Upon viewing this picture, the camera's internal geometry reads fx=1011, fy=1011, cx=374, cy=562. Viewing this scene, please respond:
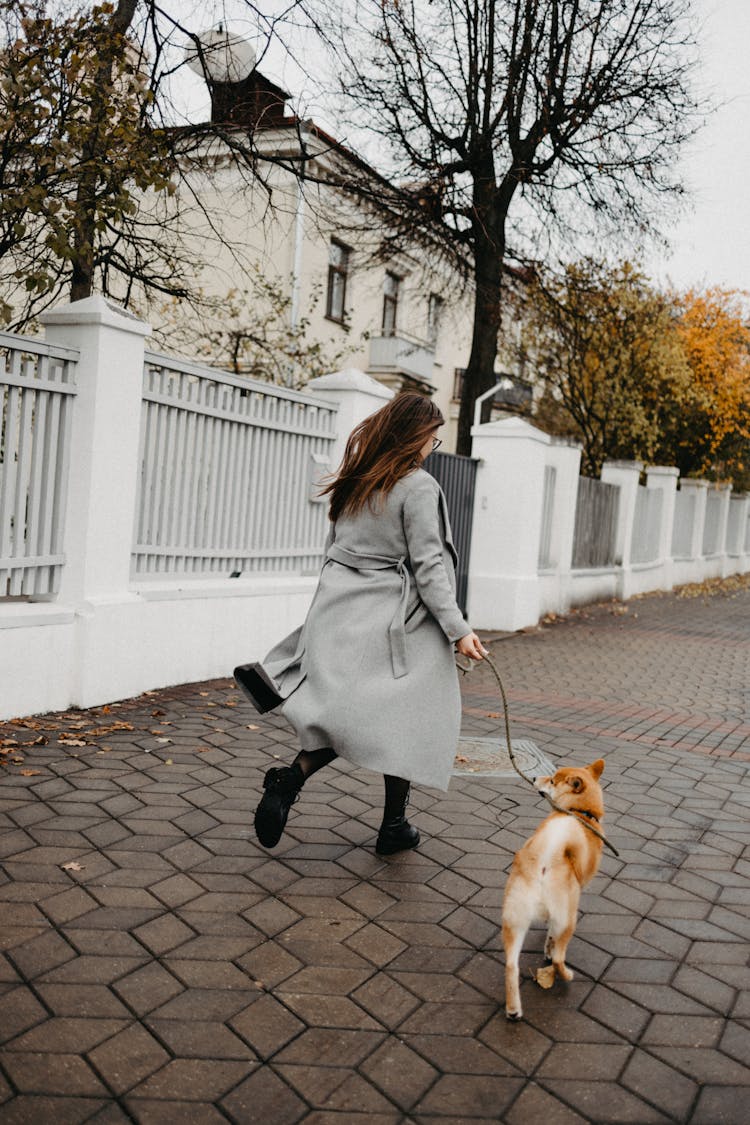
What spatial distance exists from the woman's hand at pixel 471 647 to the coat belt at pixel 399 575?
0.23 m

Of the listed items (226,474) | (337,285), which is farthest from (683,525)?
(226,474)

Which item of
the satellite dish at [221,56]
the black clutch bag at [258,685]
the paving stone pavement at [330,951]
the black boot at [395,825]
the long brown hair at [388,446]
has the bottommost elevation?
the paving stone pavement at [330,951]

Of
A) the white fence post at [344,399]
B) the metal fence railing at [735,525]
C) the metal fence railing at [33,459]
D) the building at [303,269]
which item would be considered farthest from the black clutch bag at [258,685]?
the metal fence railing at [735,525]

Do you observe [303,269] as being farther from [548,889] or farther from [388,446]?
[548,889]

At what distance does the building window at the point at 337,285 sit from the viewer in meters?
24.2

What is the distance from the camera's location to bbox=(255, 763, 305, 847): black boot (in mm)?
3740

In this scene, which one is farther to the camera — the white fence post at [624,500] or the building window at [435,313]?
the building window at [435,313]

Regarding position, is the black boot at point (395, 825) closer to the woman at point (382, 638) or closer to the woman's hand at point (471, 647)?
the woman at point (382, 638)

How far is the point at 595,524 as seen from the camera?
52.8 ft

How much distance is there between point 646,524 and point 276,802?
648 inches

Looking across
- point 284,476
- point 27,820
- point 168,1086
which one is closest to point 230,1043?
point 168,1086

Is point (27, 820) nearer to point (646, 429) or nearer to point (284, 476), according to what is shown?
point (284, 476)

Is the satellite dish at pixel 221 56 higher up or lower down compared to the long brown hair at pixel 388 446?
higher up

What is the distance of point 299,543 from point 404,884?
5217mm
